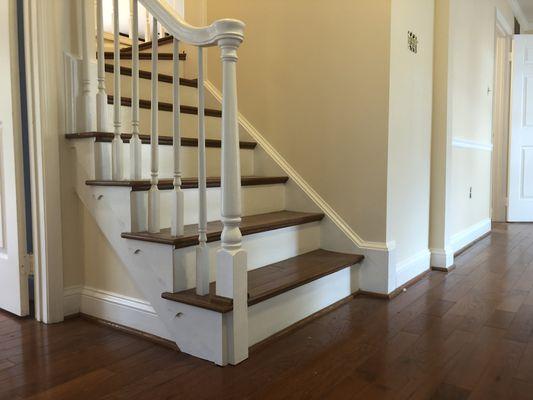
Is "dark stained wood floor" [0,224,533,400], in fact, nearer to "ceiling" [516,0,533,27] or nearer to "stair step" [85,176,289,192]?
"stair step" [85,176,289,192]

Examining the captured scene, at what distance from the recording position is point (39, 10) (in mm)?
1900

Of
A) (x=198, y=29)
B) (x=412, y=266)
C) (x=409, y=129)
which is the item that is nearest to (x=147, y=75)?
(x=198, y=29)

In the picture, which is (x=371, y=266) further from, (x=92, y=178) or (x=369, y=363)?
(x=92, y=178)

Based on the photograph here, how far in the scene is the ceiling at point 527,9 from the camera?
5.12m

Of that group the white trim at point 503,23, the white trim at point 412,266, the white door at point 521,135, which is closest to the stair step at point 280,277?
the white trim at point 412,266

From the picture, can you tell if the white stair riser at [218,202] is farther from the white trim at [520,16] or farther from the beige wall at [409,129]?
the white trim at [520,16]

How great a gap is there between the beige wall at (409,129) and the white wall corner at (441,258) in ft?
0.37

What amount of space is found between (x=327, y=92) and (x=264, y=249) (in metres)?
0.94

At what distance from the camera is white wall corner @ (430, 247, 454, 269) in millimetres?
2920

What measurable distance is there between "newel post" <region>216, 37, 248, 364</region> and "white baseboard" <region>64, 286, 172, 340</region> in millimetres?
326

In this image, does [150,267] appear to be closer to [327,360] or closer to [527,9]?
[327,360]

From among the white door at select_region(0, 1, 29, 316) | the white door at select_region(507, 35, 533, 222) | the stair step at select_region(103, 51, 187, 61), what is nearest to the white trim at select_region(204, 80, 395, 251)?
the stair step at select_region(103, 51, 187, 61)

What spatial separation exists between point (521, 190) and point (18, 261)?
5093 mm

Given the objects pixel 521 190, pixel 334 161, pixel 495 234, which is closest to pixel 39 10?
pixel 334 161
